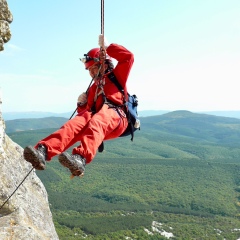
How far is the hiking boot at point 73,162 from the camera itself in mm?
3340

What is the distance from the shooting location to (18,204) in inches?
284

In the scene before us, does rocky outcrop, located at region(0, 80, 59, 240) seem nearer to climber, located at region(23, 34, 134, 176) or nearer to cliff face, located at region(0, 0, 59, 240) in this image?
cliff face, located at region(0, 0, 59, 240)

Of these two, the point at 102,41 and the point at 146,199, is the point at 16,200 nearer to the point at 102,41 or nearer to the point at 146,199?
the point at 102,41

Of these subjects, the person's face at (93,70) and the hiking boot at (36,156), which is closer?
the hiking boot at (36,156)

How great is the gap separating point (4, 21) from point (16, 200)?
4.04 m

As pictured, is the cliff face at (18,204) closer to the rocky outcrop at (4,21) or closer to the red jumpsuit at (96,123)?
the rocky outcrop at (4,21)

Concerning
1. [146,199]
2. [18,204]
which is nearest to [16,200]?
[18,204]

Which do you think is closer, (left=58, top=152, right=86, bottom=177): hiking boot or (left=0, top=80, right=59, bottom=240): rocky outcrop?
(left=58, top=152, right=86, bottom=177): hiking boot

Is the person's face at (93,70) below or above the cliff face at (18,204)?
above

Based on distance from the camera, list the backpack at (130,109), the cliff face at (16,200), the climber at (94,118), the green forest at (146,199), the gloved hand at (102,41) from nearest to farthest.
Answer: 1. the climber at (94,118)
2. the gloved hand at (102,41)
3. the backpack at (130,109)
4. the cliff face at (16,200)
5. the green forest at (146,199)

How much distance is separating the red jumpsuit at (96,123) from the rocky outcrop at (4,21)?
2.66 metres

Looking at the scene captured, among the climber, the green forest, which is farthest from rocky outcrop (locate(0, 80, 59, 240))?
the green forest

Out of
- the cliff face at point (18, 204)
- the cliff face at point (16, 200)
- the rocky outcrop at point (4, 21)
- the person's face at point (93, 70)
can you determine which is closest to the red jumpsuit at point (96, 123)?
the person's face at point (93, 70)

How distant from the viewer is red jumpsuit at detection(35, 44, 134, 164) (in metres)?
3.61
